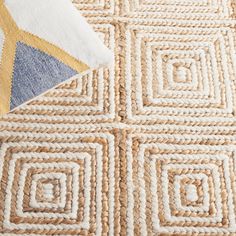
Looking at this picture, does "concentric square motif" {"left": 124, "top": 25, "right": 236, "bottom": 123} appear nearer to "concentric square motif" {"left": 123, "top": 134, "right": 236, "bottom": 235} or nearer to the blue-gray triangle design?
"concentric square motif" {"left": 123, "top": 134, "right": 236, "bottom": 235}

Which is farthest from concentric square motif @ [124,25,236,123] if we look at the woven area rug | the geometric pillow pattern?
the geometric pillow pattern

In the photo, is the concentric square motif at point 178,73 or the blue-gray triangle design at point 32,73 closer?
the blue-gray triangle design at point 32,73

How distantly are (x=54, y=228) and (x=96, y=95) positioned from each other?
243 millimetres

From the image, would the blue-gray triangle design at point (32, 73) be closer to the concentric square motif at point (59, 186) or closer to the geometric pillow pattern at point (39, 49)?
the geometric pillow pattern at point (39, 49)

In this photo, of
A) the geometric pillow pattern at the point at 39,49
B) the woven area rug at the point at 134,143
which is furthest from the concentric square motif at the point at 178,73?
the geometric pillow pattern at the point at 39,49

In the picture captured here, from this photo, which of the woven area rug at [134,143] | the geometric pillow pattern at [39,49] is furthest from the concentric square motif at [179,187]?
the geometric pillow pattern at [39,49]

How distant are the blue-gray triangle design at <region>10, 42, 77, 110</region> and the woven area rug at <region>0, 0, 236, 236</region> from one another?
0.43 ft

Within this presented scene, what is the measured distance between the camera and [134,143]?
813 mm

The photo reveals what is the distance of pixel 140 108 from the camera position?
0.84m

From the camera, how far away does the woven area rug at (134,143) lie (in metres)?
0.76

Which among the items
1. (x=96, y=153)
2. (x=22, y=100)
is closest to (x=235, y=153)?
(x=96, y=153)

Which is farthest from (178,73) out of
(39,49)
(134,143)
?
(39,49)

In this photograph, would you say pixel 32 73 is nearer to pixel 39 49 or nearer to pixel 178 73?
pixel 39 49

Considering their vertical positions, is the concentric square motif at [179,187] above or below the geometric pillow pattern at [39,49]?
below
